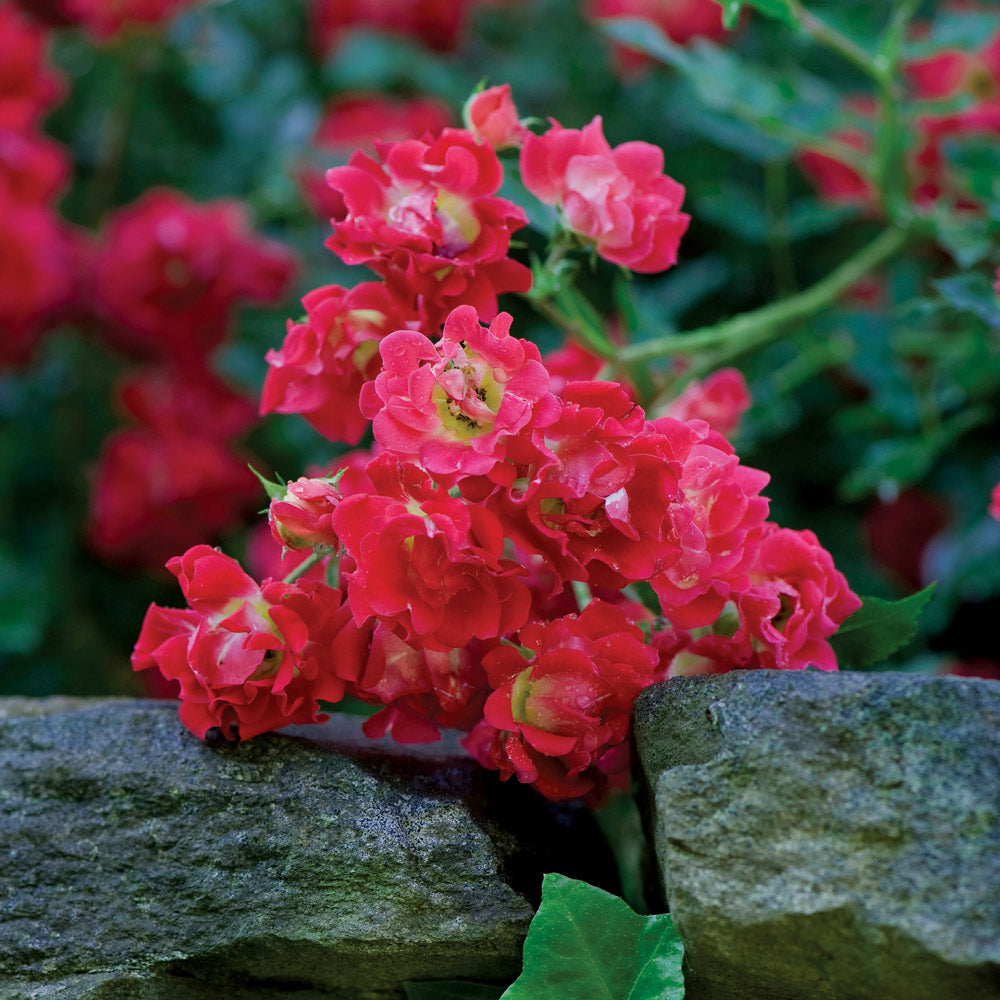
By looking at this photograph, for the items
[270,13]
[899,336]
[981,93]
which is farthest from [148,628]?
[270,13]

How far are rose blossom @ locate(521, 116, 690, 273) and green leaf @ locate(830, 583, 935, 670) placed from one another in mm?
214

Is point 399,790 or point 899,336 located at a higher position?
point 899,336

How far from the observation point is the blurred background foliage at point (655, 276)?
38.4 inches

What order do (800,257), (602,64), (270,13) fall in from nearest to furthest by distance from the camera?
(800,257) → (602,64) → (270,13)

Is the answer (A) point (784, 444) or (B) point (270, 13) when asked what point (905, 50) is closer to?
(A) point (784, 444)

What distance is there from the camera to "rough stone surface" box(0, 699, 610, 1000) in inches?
21.3

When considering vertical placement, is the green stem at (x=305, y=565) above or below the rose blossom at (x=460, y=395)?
below

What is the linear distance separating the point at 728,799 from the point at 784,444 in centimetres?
80

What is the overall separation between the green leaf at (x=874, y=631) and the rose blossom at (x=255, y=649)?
9.9 inches

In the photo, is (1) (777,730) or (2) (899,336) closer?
(1) (777,730)

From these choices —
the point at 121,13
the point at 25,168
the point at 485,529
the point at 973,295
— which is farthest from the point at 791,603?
the point at 121,13

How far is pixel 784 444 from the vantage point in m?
1.23

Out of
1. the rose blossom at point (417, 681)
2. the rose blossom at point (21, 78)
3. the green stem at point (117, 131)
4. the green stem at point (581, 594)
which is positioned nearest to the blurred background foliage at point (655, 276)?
the green stem at point (117, 131)

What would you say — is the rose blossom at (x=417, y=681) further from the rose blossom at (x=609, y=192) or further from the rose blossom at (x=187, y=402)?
the rose blossom at (x=187, y=402)
